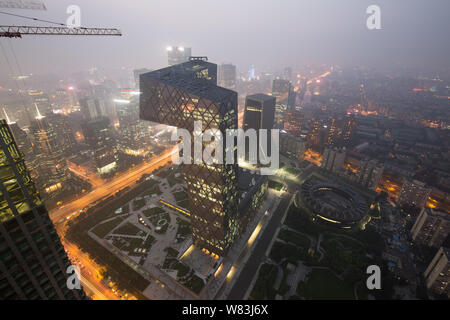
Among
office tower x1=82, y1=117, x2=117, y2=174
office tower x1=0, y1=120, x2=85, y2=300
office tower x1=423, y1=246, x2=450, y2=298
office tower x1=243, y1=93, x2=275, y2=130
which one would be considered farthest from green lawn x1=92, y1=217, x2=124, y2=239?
office tower x1=423, y1=246, x2=450, y2=298

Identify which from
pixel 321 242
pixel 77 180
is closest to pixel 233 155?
pixel 321 242

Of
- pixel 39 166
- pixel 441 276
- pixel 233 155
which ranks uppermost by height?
pixel 233 155

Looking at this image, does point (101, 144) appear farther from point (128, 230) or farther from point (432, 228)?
point (432, 228)

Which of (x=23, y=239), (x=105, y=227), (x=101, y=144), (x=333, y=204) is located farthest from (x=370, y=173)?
(x=101, y=144)

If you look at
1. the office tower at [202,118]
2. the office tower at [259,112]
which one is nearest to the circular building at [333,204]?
the office tower at [202,118]
